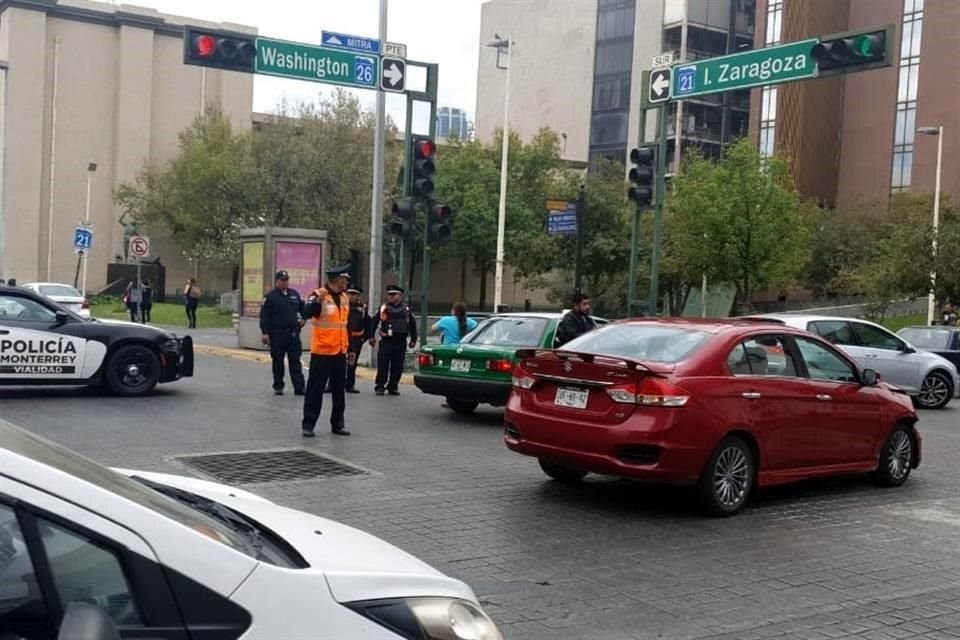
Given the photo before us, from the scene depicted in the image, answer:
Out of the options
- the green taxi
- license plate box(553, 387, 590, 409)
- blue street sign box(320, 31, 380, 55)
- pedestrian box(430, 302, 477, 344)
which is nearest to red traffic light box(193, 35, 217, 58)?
blue street sign box(320, 31, 380, 55)

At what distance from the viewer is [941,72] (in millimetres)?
60594

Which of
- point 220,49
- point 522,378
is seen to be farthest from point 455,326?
point 522,378

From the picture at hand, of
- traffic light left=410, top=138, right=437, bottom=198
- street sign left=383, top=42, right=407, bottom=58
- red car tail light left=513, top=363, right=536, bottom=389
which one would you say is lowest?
red car tail light left=513, top=363, right=536, bottom=389

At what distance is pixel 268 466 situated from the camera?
30.6 feet

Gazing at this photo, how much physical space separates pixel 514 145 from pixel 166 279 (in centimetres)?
2152

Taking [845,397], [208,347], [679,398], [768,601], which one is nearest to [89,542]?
[768,601]

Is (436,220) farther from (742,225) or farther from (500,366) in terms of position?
(742,225)

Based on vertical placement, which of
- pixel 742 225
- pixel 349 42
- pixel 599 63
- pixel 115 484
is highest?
pixel 599 63

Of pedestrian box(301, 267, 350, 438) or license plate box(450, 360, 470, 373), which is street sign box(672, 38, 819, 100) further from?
pedestrian box(301, 267, 350, 438)

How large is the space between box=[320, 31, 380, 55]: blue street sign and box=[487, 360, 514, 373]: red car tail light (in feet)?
24.7

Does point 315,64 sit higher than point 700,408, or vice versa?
point 315,64

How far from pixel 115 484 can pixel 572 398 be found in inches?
223

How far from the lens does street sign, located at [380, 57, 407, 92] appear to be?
59.0 ft

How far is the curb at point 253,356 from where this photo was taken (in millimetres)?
18203
